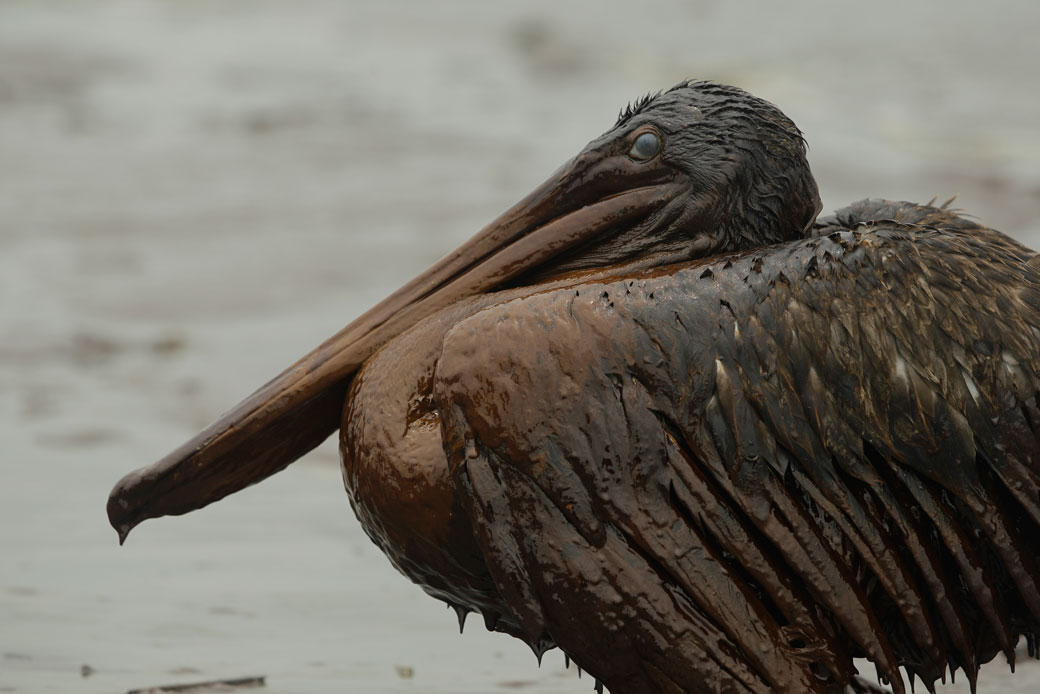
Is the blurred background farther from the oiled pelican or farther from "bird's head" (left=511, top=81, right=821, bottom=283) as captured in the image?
"bird's head" (left=511, top=81, right=821, bottom=283)

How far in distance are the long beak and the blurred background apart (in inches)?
32.7

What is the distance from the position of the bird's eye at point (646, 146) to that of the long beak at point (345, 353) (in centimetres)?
9

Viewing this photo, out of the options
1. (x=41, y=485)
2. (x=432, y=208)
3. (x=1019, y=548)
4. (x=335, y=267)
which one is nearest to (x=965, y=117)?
(x=432, y=208)

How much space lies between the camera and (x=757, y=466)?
4070 millimetres

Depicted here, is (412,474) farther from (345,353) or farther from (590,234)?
(590,234)

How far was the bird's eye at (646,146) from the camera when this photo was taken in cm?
468

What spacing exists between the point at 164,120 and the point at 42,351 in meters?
5.56

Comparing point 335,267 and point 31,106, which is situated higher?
point 31,106

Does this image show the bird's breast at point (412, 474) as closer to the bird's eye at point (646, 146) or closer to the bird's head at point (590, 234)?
the bird's head at point (590, 234)

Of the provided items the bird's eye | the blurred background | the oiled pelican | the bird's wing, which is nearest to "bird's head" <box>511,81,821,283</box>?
the bird's eye

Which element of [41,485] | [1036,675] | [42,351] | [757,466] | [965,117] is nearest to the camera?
[757,466]

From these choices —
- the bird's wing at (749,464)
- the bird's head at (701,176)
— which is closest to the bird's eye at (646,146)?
the bird's head at (701,176)

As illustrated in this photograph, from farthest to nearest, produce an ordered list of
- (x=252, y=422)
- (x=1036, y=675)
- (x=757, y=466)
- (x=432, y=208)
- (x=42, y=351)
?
(x=432, y=208), (x=42, y=351), (x=1036, y=675), (x=252, y=422), (x=757, y=466)

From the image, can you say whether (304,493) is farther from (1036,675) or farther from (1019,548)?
(1019,548)
